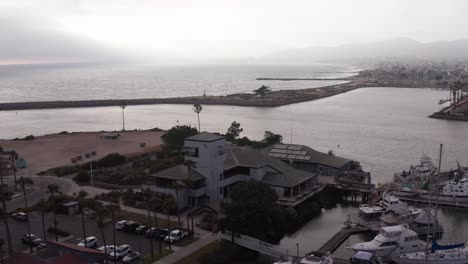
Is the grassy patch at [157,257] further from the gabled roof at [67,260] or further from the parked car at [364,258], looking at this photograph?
the parked car at [364,258]

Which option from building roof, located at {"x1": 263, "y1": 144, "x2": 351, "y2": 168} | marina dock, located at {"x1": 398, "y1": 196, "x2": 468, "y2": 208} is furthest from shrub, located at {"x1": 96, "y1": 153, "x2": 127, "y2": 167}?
marina dock, located at {"x1": 398, "y1": 196, "x2": 468, "y2": 208}

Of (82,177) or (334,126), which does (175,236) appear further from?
(334,126)

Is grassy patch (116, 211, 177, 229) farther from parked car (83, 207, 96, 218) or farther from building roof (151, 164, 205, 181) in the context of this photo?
building roof (151, 164, 205, 181)

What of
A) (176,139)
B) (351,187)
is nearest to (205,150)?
(351,187)

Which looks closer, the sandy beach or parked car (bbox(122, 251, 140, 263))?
parked car (bbox(122, 251, 140, 263))

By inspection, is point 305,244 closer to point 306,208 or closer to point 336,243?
point 336,243

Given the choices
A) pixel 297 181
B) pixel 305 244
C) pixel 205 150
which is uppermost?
pixel 205 150
